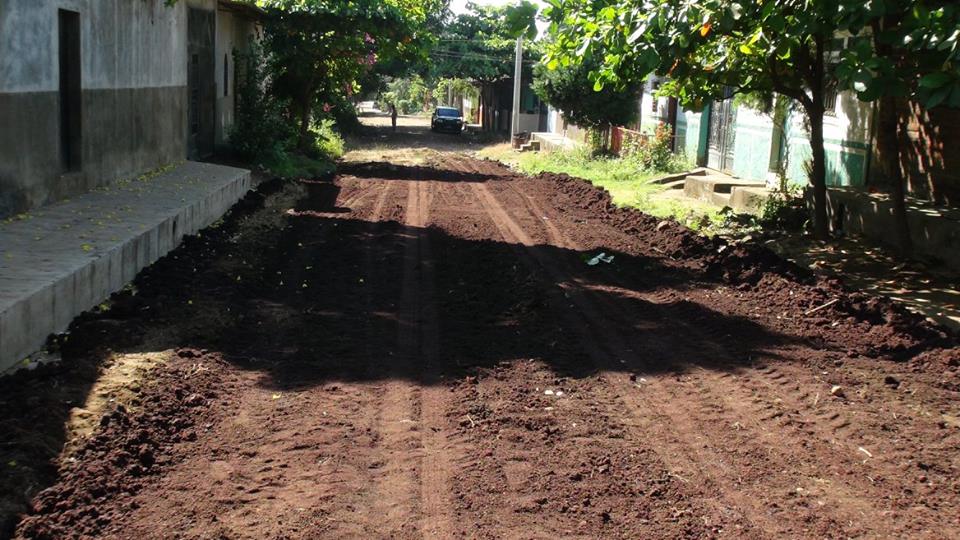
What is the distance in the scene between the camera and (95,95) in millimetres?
12719

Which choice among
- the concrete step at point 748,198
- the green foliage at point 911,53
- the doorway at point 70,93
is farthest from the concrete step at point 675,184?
the doorway at point 70,93

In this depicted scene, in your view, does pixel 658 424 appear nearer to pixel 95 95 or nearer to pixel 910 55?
pixel 910 55

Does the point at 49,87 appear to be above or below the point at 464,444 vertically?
above

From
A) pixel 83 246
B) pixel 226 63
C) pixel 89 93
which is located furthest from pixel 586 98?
pixel 83 246

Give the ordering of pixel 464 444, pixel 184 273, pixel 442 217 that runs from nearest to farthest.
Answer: pixel 464 444 → pixel 184 273 → pixel 442 217

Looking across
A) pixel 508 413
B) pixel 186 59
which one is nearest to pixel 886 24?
pixel 508 413

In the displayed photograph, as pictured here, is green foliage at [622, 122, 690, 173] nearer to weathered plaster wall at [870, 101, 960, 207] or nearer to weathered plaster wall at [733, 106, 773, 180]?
weathered plaster wall at [733, 106, 773, 180]

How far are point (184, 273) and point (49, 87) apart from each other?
2962 millimetres

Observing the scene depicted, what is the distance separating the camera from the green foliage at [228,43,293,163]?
70.2 feet

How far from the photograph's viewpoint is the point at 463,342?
772 centimetres

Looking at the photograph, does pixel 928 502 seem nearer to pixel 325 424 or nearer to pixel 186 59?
pixel 325 424

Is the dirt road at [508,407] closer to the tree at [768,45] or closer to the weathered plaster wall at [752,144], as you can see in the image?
the tree at [768,45]

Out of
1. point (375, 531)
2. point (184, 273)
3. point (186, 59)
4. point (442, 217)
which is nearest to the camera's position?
point (375, 531)

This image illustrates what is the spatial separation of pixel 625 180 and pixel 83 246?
15.6m
